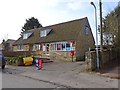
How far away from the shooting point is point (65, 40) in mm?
33875

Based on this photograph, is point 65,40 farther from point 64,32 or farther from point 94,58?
point 94,58

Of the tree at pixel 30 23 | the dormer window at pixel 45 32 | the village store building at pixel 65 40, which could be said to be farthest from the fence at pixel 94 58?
the tree at pixel 30 23

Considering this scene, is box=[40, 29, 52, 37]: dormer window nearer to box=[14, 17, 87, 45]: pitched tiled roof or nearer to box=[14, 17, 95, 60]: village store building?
box=[14, 17, 95, 60]: village store building

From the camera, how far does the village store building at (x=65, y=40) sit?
110ft

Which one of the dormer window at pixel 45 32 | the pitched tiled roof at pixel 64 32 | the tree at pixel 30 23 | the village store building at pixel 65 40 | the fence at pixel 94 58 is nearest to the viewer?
the fence at pixel 94 58

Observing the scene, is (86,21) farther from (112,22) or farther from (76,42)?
(112,22)

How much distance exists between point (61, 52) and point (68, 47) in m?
1.48

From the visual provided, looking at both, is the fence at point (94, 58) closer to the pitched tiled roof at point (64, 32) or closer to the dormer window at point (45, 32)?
the pitched tiled roof at point (64, 32)

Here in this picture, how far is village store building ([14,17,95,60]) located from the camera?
110ft

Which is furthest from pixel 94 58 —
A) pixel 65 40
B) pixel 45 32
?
Result: pixel 45 32

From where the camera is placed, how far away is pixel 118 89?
1201 cm

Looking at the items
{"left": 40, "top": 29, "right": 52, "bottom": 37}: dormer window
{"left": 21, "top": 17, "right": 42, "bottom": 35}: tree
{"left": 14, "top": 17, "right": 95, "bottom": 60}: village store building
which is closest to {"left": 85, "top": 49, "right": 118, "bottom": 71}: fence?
{"left": 14, "top": 17, "right": 95, "bottom": 60}: village store building

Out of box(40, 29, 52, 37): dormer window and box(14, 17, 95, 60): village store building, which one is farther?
box(40, 29, 52, 37): dormer window

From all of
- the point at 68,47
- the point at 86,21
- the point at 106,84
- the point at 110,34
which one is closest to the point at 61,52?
the point at 68,47
